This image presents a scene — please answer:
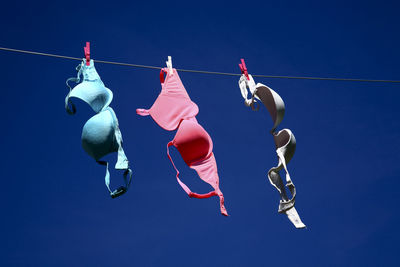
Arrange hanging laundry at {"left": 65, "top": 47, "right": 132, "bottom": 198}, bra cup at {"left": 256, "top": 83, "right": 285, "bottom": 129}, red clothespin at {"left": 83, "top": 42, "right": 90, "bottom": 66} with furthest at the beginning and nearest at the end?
bra cup at {"left": 256, "top": 83, "right": 285, "bottom": 129}, red clothespin at {"left": 83, "top": 42, "right": 90, "bottom": 66}, hanging laundry at {"left": 65, "top": 47, "right": 132, "bottom": 198}

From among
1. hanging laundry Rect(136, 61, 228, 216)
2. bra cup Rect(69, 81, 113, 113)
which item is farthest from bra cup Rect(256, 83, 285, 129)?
bra cup Rect(69, 81, 113, 113)

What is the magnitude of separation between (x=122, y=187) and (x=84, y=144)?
46 centimetres

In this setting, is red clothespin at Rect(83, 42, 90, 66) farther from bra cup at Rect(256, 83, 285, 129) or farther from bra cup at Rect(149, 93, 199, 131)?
bra cup at Rect(256, 83, 285, 129)

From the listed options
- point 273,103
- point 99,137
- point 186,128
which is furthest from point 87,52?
point 273,103

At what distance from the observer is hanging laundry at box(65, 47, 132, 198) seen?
428 cm

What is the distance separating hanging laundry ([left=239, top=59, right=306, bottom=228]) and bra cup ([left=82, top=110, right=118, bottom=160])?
1.37 meters

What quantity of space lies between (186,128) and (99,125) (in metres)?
0.74

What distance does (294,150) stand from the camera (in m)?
4.80

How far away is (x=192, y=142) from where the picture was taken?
464cm

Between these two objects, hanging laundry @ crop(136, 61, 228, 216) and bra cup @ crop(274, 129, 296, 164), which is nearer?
hanging laundry @ crop(136, 61, 228, 216)

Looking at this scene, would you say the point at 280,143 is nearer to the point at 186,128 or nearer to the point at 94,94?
the point at 186,128

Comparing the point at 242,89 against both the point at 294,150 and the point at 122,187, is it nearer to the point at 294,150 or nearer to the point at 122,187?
the point at 294,150

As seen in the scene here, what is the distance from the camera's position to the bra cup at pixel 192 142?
4.63m

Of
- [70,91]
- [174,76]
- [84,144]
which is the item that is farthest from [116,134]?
[174,76]
